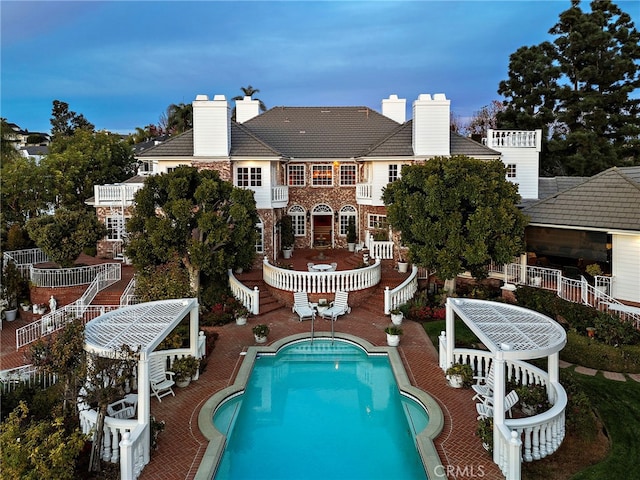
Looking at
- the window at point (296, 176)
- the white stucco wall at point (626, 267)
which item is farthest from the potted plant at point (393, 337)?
the window at point (296, 176)

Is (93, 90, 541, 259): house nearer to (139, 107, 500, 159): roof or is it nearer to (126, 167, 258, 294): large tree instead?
(139, 107, 500, 159): roof

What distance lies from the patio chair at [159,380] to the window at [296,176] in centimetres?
1796

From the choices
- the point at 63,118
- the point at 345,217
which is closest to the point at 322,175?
the point at 345,217

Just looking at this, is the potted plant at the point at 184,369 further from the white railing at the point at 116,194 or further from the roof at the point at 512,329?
the white railing at the point at 116,194

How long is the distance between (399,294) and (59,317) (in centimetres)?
1361

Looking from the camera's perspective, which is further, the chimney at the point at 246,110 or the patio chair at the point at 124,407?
Result: the chimney at the point at 246,110

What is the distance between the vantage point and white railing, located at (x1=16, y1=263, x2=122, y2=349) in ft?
52.7

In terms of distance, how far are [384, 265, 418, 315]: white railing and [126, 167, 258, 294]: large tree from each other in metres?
6.12

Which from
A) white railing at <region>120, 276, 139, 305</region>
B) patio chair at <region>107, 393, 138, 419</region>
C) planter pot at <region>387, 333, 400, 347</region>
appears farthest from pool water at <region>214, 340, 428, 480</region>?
white railing at <region>120, 276, 139, 305</region>

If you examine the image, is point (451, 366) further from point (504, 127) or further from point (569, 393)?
point (504, 127)

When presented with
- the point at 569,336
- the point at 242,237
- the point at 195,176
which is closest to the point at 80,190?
the point at 195,176

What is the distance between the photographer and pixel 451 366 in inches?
496

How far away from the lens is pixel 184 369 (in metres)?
12.3

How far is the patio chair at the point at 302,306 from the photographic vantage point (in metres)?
18.5
